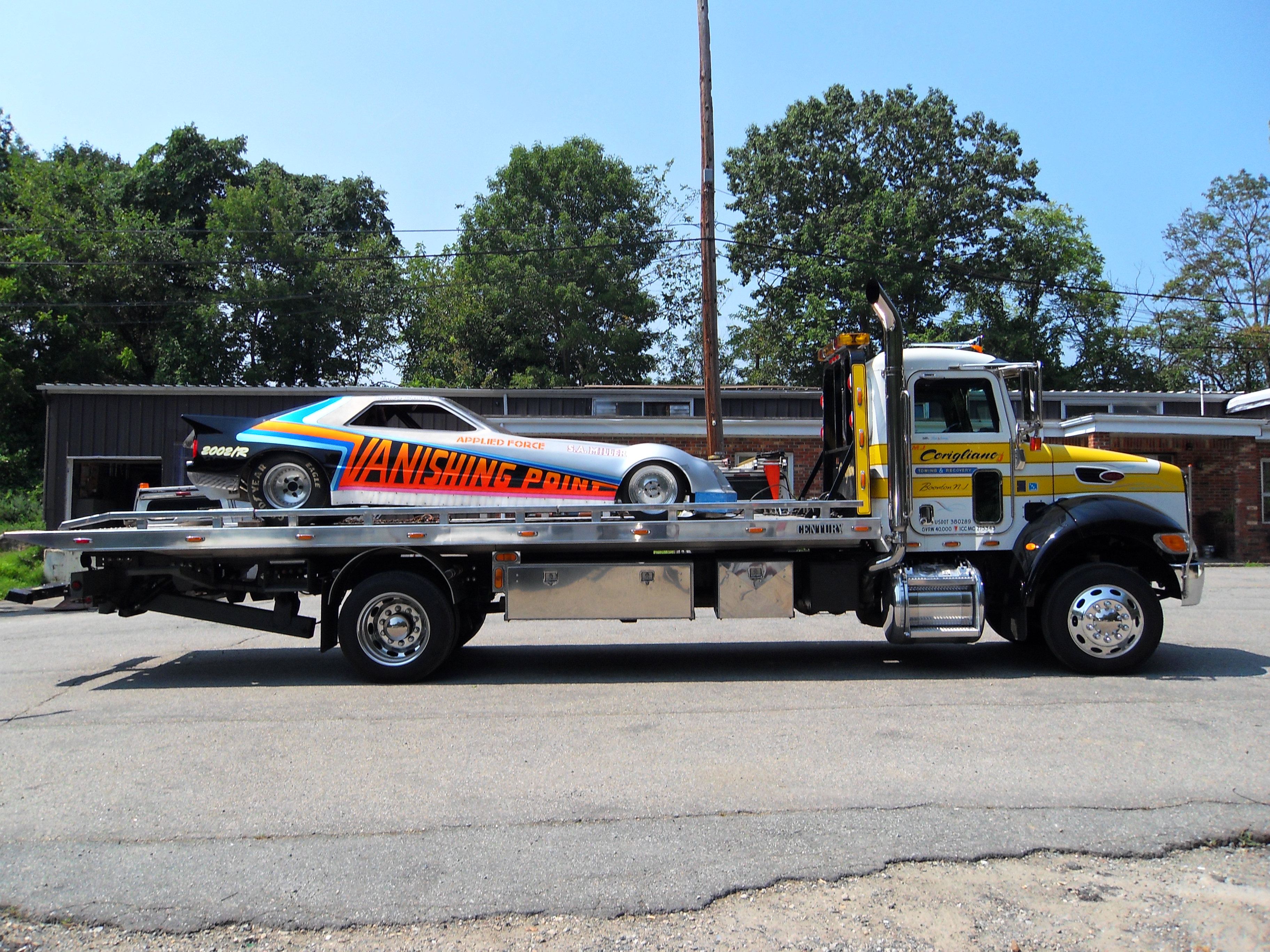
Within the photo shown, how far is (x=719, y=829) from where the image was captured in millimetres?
4203

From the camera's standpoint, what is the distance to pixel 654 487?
7.99 metres

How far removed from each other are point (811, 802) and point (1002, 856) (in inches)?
37.5

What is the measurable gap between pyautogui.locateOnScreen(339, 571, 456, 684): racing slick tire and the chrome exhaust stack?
3.64 meters

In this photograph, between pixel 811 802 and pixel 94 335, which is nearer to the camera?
pixel 811 802

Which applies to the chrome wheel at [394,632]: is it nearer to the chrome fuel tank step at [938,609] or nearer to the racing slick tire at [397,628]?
the racing slick tire at [397,628]

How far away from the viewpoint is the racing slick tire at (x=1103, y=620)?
7238 mm

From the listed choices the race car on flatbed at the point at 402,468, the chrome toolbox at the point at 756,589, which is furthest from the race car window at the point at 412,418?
the chrome toolbox at the point at 756,589

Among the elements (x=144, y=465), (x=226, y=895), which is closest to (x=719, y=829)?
(x=226, y=895)

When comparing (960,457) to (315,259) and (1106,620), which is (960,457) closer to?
(1106,620)

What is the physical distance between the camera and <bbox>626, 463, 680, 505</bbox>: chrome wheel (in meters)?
7.97

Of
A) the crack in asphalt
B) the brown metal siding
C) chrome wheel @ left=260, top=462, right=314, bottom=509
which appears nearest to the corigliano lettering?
the crack in asphalt

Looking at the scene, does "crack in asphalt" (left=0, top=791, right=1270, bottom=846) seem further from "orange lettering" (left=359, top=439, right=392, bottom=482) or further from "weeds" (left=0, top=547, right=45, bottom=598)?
"weeds" (left=0, top=547, right=45, bottom=598)

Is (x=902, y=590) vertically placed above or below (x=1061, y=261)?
below

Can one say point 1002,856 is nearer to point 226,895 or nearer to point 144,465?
point 226,895
